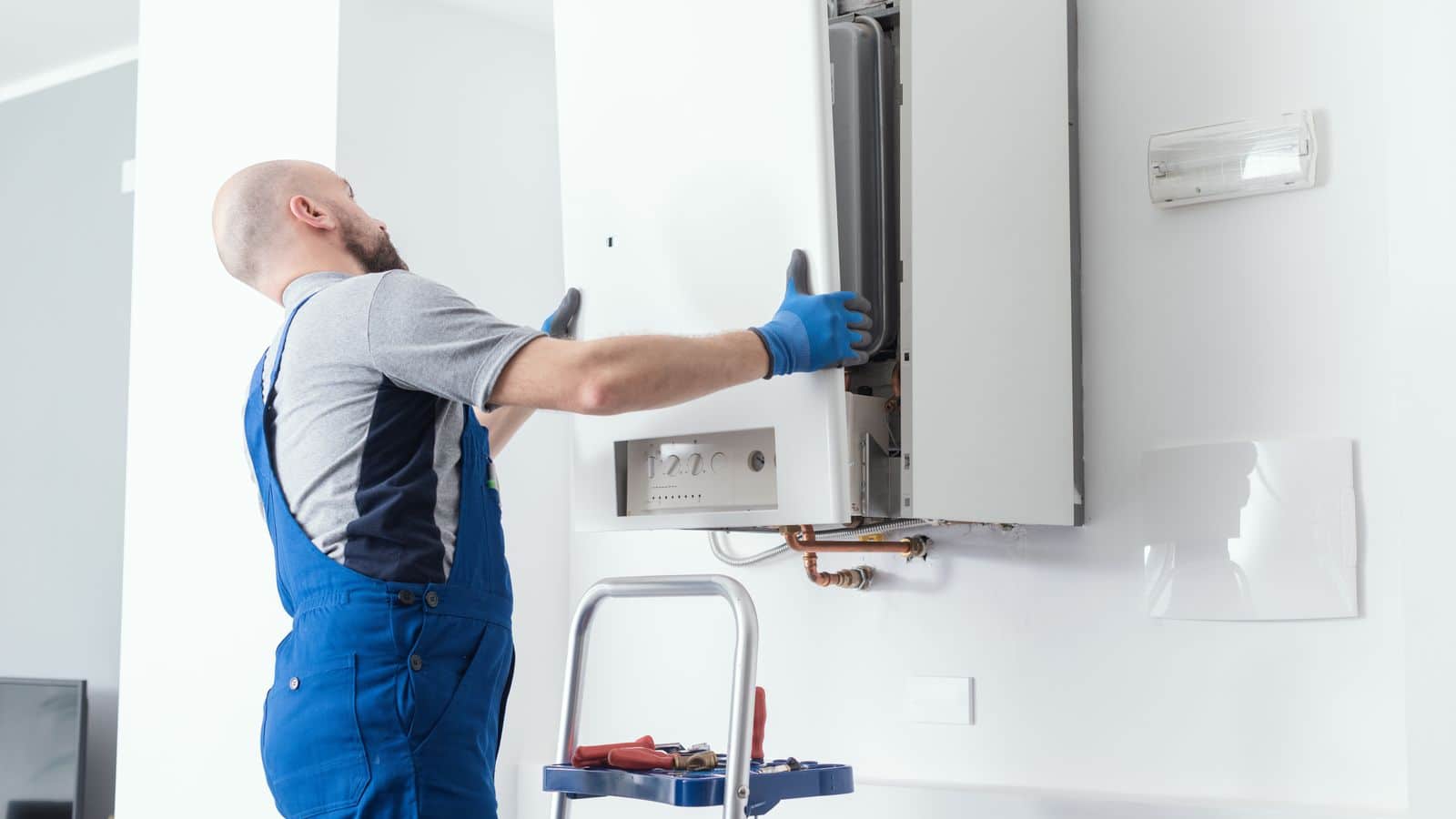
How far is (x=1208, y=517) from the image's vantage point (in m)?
1.97

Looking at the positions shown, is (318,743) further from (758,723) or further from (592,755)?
(758,723)

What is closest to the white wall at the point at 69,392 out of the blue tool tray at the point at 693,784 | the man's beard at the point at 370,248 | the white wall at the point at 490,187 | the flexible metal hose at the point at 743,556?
the white wall at the point at 490,187

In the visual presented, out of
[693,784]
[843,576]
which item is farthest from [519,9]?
[693,784]

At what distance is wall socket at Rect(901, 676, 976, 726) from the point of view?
220 cm

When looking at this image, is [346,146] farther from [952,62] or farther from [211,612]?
[952,62]

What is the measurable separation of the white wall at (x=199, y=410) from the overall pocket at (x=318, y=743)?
98 cm

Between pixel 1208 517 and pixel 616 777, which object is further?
pixel 1208 517

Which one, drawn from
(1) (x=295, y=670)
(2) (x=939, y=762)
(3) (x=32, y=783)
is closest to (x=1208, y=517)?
(2) (x=939, y=762)

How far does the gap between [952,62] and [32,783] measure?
3.00 meters

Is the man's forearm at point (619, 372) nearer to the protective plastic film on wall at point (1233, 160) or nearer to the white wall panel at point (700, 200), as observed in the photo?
the white wall panel at point (700, 200)

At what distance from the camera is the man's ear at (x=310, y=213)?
1.81m

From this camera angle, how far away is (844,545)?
6.99 ft

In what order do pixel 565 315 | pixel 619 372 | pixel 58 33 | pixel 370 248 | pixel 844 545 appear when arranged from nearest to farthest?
pixel 619 372 < pixel 370 248 < pixel 565 315 < pixel 844 545 < pixel 58 33

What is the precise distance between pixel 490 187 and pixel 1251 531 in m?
1.65
